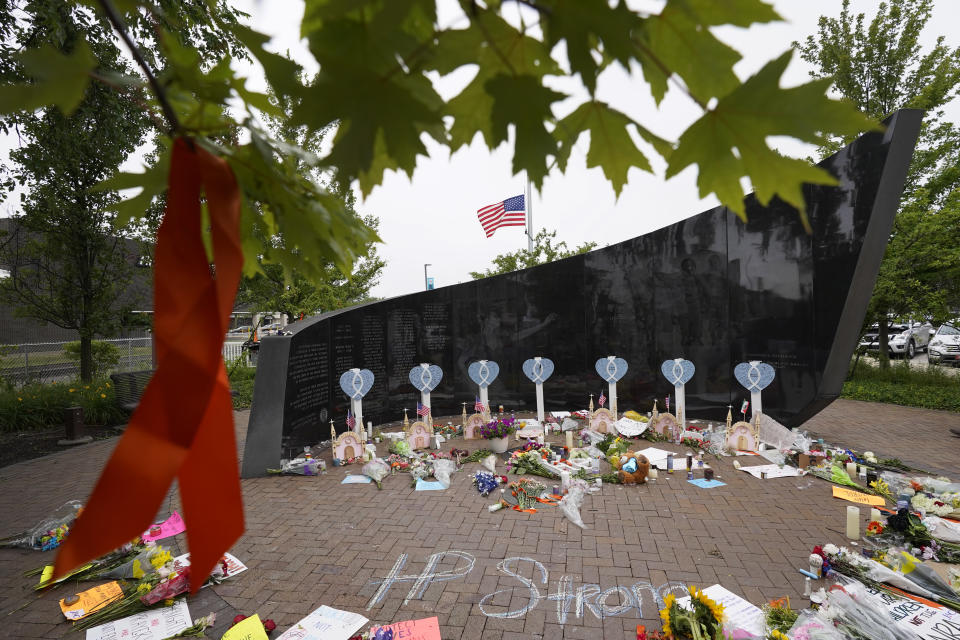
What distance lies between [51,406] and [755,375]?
51.8ft

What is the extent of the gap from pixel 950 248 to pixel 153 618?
18.2 m

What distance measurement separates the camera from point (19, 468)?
7793 millimetres

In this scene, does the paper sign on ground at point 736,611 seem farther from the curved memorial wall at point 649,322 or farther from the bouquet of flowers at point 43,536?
the bouquet of flowers at point 43,536

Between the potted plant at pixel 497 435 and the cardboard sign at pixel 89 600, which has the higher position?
the potted plant at pixel 497 435

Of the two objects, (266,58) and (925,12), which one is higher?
(925,12)

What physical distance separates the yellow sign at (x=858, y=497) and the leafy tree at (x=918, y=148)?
1009cm

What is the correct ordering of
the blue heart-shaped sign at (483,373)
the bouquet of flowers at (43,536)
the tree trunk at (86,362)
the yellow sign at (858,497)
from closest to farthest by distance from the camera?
the bouquet of flowers at (43,536) < the yellow sign at (858,497) < the blue heart-shaped sign at (483,373) < the tree trunk at (86,362)

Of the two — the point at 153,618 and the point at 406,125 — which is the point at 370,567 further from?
the point at 406,125

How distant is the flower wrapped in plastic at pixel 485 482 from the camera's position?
20.2 feet

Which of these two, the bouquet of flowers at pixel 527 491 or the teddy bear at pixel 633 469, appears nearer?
the bouquet of flowers at pixel 527 491

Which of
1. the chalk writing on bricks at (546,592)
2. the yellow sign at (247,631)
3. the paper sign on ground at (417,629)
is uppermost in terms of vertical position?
the yellow sign at (247,631)

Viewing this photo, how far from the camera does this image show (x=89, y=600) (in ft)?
12.8

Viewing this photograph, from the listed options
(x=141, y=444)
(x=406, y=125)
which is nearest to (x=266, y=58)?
(x=406, y=125)

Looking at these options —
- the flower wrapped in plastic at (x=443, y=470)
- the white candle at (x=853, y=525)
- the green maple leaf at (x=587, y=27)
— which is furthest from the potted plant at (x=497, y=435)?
the green maple leaf at (x=587, y=27)
